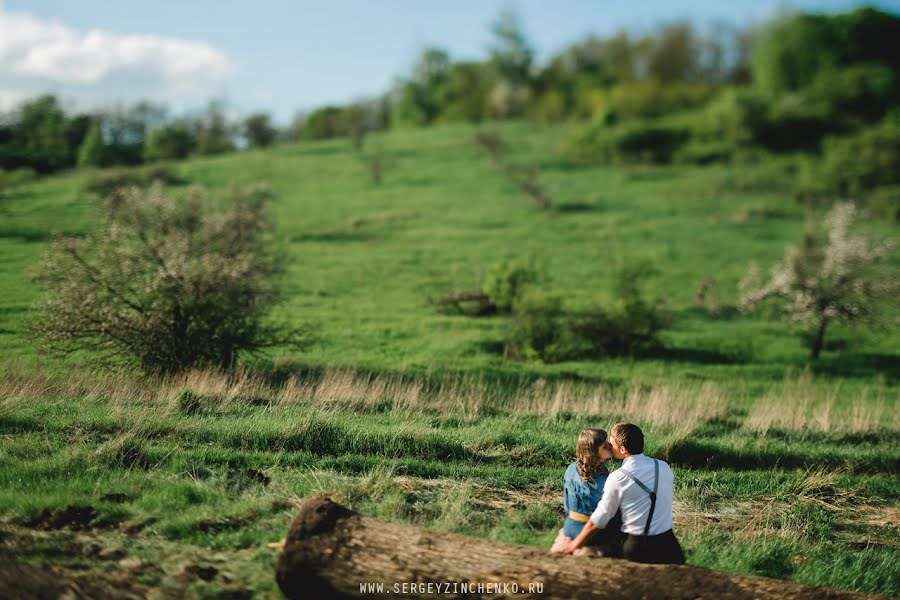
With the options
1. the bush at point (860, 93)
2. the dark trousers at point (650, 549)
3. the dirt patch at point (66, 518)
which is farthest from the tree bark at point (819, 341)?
the bush at point (860, 93)

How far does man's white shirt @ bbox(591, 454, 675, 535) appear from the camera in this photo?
262 inches

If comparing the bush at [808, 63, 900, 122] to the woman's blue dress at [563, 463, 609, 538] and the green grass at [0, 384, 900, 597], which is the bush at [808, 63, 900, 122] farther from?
the woman's blue dress at [563, 463, 609, 538]

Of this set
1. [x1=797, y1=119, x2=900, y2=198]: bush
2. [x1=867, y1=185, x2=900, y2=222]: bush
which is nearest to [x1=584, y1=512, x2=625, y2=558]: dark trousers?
[x1=867, y1=185, x2=900, y2=222]: bush

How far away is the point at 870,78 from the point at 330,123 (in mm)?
68081

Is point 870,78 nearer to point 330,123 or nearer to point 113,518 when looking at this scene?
point 330,123

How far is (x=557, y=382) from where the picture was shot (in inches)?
762

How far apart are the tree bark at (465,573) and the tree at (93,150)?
32.3m

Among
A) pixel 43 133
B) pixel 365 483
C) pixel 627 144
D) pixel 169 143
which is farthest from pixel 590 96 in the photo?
pixel 365 483

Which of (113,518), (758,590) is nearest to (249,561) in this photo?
(113,518)

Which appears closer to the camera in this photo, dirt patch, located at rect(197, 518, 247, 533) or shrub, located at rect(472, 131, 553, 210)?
dirt patch, located at rect(197, 518, 247, 533)

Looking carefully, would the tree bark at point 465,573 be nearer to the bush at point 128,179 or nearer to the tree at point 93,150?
the bush at point 128,179

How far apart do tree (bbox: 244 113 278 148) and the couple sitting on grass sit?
71.6 metres

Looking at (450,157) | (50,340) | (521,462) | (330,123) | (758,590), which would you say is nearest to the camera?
(758,590)

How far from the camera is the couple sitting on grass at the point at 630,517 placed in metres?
6.66
